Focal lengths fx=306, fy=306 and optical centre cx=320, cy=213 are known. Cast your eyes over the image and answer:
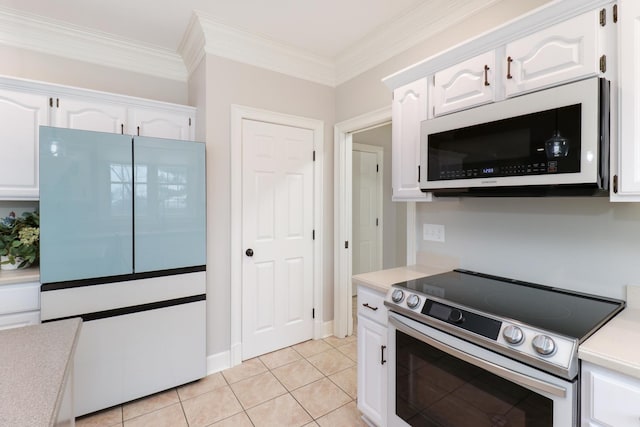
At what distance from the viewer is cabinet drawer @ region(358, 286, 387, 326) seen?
1719mm

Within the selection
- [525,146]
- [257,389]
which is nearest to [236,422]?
[257,389]

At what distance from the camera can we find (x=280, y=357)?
2727 millimetres

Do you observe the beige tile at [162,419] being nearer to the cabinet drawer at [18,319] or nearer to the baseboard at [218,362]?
the baseboard at [218,362]

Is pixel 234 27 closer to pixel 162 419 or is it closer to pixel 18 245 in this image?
pixel 18 245

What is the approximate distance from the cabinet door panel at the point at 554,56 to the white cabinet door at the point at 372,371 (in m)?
1.40

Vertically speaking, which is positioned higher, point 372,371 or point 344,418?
point 372,371

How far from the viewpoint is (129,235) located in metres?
2.04

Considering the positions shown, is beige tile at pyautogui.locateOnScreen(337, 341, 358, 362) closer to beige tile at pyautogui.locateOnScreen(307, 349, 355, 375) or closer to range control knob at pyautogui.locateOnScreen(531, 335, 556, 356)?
beige tile at pyautogui.locateOnScreen(307, 349, 355, 375)

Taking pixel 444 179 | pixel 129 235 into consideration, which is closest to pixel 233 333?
pixel 129 235

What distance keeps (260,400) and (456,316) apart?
158cm

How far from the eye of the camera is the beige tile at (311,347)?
9.20ft

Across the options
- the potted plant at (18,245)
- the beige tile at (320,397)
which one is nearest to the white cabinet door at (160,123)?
the potted plant at (18,245)

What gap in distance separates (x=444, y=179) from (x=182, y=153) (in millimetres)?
1769

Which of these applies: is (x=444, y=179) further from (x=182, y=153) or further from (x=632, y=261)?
(x=182, y=153)
